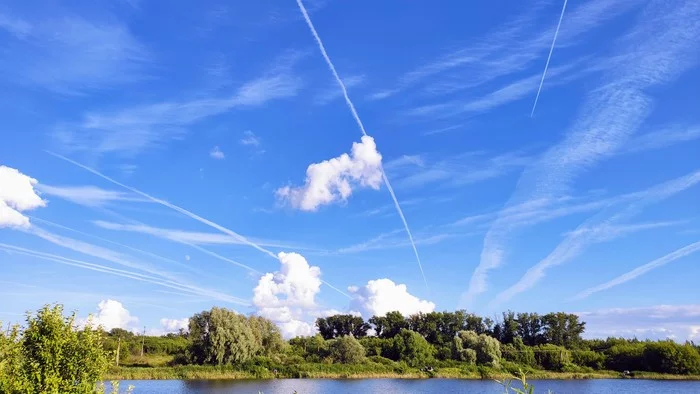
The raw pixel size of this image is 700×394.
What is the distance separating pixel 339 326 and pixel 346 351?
49968 millimetres

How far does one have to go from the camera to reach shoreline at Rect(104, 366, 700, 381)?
6644 centimetres

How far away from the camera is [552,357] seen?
103062 millimetres

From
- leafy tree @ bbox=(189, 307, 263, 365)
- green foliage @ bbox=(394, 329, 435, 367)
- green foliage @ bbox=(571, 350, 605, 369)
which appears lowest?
green foliage @ bbox=(571, 350, 605, 369)

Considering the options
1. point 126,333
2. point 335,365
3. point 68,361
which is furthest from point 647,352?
point 126,333

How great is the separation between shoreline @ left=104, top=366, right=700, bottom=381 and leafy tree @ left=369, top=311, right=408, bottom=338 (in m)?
43.4

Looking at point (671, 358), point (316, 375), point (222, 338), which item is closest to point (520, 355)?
point (671, 358)

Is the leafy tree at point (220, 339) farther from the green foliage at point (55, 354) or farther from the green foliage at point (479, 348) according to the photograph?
the green foliage at point (55, 354)

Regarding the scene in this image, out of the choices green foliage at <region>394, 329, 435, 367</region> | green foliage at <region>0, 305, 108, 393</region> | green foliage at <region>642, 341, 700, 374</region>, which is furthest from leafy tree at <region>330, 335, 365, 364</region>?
green foliage at <region>0, 305, 108, 393</region>

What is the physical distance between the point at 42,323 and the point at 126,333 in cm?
13587

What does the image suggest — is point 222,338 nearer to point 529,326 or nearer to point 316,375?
point 316,375

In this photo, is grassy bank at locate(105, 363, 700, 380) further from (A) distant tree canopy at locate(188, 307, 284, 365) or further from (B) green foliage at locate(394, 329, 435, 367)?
(B) green foliage at locate(394, 329, 435, 367)

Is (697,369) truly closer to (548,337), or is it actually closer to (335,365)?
(548,337)

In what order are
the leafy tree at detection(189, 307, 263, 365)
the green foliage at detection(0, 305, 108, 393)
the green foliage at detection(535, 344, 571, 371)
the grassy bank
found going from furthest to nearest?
the green foliage at detection(535, 344, 571, 371) → the leafy tree at detection(189, 307, 263, 365) → the grassy bank → the green foliage at detection(0, 305, 108, 393)

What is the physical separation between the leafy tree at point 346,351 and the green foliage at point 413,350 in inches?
533
